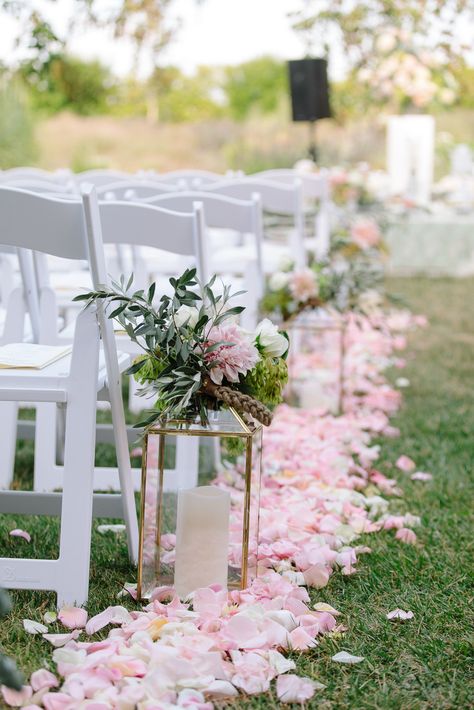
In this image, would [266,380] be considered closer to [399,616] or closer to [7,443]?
[399,616]

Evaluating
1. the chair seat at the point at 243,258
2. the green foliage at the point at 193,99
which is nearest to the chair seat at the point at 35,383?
the chair seat at the point at 243,258

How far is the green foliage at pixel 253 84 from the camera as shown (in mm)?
31955

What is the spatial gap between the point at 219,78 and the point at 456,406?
2957cm

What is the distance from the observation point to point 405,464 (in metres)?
3.31

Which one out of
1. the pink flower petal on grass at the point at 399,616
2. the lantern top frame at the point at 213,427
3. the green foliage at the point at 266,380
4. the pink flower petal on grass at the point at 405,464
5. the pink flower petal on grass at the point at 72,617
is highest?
the green foliage at the point at 266,380

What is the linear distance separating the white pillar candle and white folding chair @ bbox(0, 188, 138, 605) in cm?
19

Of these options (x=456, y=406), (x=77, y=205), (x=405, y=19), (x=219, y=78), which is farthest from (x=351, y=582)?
(x=219, y=78)

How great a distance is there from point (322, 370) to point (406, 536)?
68.8 inches

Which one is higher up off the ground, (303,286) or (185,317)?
(185,317)

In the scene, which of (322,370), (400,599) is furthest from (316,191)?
(400,599)

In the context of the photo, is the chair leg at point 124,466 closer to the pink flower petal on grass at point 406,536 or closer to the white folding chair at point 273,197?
the pink flower petal on grass at point 406,536

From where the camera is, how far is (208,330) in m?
2.03

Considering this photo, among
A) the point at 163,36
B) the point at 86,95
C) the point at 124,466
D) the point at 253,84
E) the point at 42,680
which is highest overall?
the point at 163,36

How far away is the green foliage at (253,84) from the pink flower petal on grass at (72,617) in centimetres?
3055
